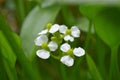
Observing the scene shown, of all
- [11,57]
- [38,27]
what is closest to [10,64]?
[11,57]

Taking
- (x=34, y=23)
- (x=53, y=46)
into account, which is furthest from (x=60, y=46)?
(x=34, y=23)

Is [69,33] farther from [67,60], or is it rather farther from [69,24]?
[69,24]

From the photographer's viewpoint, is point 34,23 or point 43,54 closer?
point 43,54

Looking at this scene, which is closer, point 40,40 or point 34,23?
point 40,40

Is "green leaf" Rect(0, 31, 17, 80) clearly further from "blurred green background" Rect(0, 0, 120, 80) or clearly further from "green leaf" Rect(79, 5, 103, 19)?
"green leaf" Rect(79, 5, 103, 19)

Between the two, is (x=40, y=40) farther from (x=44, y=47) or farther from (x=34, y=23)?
(x=34, y=23)

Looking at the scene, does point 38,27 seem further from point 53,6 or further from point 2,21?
point 2,21
